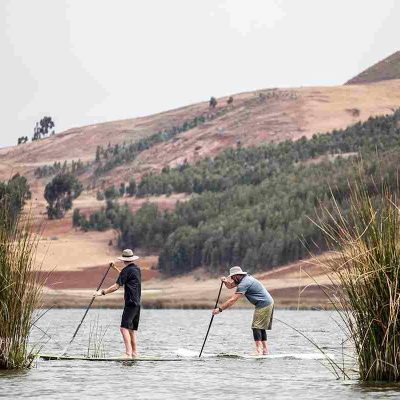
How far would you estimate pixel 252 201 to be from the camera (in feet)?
373

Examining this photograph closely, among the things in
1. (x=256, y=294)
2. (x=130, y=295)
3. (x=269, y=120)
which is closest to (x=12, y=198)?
(x=130, y=295)

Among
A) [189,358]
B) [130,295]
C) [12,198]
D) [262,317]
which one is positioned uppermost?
[12,198]

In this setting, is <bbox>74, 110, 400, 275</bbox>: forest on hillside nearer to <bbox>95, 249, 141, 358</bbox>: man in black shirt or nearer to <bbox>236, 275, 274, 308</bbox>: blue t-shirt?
<bbox>236, 275, 274, 308</bbox>: blue t-shirt

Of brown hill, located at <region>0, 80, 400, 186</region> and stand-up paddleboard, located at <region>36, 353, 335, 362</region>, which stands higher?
brown hill, located at <region>0, 80, 400, 186</region>

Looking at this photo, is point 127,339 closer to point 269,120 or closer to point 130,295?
point 130,295

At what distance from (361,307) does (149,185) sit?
381ft

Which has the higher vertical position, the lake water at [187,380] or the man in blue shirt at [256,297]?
the man in blue shirt at [256,297]

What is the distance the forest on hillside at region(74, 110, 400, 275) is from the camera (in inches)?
3767

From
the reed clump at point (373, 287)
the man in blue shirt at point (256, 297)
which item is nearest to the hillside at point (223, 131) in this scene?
the man in blue shirt at point (256, 297)

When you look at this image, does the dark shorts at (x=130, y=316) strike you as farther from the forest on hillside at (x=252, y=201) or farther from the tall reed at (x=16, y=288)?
the forest on hillside at (x=252, y=201)

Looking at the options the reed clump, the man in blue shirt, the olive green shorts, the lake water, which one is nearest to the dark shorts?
the lake water

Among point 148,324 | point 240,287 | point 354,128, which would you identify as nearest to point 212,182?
point 354,128

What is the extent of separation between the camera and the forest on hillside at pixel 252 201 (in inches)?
3767

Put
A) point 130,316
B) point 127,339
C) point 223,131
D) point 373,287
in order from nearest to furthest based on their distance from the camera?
point 373,287, point 130,316, point 127,339, point 223,131
